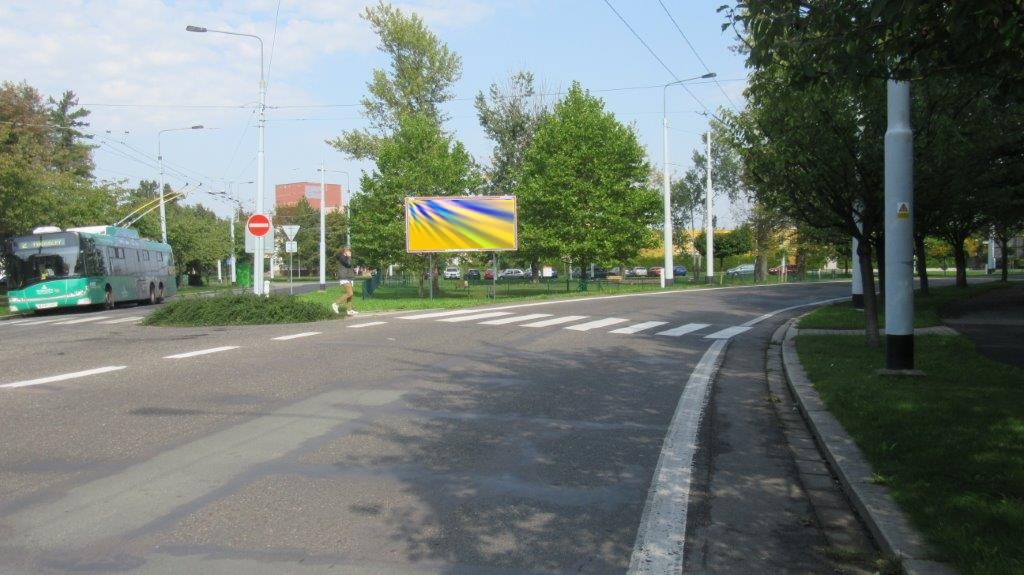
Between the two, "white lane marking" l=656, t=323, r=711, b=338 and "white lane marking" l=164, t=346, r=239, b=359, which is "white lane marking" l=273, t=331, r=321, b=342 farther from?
"white lane marking" l=656, t=323, r=711, b=338

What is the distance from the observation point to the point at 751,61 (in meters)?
7.05

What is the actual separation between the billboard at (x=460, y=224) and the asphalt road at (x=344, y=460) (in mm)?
18932

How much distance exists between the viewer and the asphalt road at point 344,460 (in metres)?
4.21

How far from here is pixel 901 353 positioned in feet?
30.5

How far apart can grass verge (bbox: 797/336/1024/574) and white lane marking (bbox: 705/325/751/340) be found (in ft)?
17.3

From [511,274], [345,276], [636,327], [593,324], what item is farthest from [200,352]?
[511,274]

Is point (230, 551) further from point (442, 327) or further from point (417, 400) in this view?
point (442, 327)

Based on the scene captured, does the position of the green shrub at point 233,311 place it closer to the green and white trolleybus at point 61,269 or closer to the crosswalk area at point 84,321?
the crosswalk area at point 84,321

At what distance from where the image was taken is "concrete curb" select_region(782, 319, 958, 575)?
3863 mm

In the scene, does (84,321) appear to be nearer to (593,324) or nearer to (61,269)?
(61,269)

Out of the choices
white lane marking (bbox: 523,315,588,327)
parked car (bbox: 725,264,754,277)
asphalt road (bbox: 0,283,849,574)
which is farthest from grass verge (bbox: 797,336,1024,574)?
parked car (bbox: 725,264,754,277)

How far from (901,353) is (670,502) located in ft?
18.2

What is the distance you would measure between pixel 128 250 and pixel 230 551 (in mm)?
33584

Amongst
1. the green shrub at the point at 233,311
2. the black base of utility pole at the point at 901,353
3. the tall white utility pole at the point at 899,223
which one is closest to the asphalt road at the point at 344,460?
the black base of utility pole at the point at 901,353
